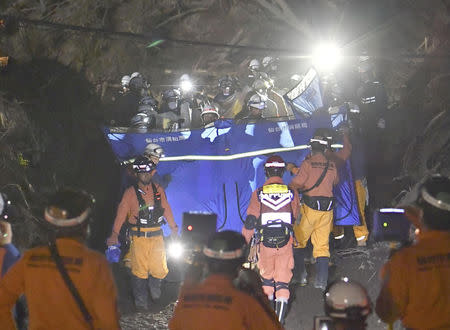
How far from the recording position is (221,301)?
3.31 m

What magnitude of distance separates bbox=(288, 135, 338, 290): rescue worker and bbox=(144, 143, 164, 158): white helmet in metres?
2.61

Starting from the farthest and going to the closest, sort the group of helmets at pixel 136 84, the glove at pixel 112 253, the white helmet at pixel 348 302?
the group of helmets at pixel 136 84 < the glove at pixel 112 253 < the white helmet at pixel 348 302

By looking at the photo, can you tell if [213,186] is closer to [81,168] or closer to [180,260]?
[180,260]

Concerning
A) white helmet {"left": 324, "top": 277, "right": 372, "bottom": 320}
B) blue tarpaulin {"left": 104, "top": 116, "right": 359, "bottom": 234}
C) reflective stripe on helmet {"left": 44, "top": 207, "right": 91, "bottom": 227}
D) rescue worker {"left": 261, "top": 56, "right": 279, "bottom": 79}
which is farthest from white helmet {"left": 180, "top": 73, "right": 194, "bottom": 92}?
Answer: white helmet {"left": 324, "top": 277, "right": 372, "bottom": 320}

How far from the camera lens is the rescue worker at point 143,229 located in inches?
319

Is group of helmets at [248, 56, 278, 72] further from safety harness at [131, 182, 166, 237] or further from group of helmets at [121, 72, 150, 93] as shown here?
safety harness at [131, 182, 166, 237]

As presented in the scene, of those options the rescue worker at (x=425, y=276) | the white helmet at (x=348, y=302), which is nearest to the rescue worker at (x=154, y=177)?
the rescue worker at (x=425, y=276)

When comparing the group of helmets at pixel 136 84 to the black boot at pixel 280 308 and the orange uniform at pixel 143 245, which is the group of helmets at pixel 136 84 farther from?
the black boot at pixel 280 308

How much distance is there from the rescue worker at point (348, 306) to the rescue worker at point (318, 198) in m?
5.28

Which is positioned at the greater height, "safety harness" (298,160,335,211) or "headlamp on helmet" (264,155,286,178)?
"headlamp on helmet" (264,155,286,178)

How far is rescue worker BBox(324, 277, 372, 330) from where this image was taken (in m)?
2.92

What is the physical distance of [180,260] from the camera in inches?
355

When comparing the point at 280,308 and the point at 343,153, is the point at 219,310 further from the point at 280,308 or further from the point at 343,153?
the point at 343,153

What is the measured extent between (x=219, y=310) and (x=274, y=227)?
4.12 m
